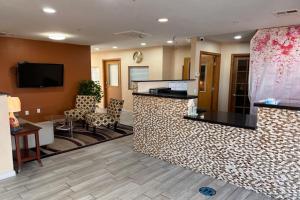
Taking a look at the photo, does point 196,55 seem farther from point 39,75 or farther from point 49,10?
point 39,75

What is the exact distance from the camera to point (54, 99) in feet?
20.4

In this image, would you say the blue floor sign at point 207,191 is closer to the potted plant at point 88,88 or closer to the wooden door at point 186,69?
the wooden door at point 186,69

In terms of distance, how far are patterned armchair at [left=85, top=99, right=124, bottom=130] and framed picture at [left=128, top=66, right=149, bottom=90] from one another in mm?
2362

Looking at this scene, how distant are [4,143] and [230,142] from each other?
3.19 meters

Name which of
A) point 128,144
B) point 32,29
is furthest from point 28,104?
point 128,144

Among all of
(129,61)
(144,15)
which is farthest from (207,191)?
(129,61)

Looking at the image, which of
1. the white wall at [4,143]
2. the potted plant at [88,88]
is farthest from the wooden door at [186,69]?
the white wall at [4,143]

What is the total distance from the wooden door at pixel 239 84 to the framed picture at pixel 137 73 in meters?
2.93

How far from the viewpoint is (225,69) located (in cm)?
620

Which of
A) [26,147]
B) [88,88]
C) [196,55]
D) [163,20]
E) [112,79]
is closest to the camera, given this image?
[163,20]

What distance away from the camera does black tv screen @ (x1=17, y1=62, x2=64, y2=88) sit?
5.35m

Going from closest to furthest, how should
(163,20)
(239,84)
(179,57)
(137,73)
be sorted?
(163,20) → (239,84) → (179,57) → (137,73)

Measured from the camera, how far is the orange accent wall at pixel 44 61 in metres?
5.23

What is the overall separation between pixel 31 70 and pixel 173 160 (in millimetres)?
4355
